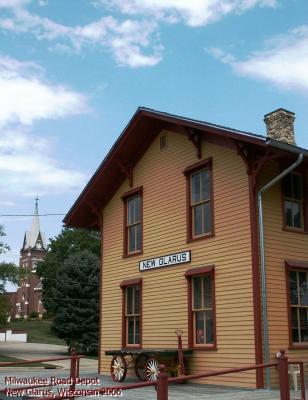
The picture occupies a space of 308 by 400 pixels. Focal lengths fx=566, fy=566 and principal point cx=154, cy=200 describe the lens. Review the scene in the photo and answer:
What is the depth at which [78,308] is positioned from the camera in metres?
37.5

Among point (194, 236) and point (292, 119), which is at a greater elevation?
point (292, 119)

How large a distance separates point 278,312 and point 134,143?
753cm

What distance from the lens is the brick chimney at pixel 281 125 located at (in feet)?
53.4

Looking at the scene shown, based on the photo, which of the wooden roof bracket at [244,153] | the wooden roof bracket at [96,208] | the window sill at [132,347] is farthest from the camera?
the wooden roof bracket at [96,208]

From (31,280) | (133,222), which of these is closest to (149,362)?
(133,222)

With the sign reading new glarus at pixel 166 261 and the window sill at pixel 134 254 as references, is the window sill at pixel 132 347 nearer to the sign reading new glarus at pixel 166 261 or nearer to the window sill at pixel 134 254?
the sign reading new glarus at pixel 166 261

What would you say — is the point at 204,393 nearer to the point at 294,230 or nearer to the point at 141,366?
the point at 141,366

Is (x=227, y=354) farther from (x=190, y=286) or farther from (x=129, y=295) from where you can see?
(x=129, y=295)

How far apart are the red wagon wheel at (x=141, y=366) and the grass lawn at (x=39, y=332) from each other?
40.9m

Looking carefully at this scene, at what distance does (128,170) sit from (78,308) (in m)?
21.0

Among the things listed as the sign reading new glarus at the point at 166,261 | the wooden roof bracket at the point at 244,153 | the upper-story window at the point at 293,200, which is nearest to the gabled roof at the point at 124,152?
the wooden roof bracket at the point at 244,153

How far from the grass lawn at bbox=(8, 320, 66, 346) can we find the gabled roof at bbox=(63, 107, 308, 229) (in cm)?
3690

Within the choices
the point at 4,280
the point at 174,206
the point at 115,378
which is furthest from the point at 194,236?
the point at 4,280

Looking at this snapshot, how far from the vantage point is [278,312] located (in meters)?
13.4
